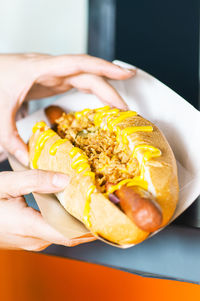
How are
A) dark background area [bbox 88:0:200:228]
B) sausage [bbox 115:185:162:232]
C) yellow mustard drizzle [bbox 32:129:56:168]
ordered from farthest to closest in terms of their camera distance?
dark background area [bbox 88:0:200:228] → yellow mustard drizzle [bbox 32:129:56:168] → sausage [bbox 115:185:162:232]

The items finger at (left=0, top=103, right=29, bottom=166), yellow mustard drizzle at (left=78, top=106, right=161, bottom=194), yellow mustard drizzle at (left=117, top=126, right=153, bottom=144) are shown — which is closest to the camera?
yellow mustard drizzle at (left=78, top=106, right=161, bottom=194)

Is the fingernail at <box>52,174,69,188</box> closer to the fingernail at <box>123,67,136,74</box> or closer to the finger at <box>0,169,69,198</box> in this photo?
the finger at <box>0,169,69,198</box>

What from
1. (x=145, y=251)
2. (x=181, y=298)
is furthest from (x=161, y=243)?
(x=181, y=298)

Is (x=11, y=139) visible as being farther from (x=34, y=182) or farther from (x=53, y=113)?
(x=34, y=182)

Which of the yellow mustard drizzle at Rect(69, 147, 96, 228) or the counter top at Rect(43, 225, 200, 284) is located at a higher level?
the yellow mustard drizzle at Rect(69, 147, 96, 228)

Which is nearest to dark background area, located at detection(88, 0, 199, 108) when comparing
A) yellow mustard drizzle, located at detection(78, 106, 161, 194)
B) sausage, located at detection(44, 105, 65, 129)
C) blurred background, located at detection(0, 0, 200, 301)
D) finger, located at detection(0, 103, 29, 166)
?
blurred background, located at detection(0, 0, 200, 301)

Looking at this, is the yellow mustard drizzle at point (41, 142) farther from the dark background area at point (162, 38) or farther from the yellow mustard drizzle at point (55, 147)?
the dark background area at point (162, 38)

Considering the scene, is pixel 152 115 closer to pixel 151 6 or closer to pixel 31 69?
pixel 31 69

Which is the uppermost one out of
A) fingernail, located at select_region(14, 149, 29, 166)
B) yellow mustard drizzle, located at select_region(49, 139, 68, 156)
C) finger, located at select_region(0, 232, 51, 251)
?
yellow mustard drizzle, located at select_region(49, 139, 68, 156)
